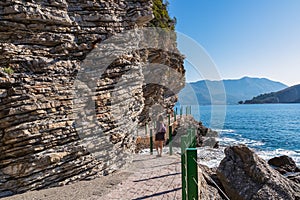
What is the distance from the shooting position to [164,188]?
596 cm

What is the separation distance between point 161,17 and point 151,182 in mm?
22647

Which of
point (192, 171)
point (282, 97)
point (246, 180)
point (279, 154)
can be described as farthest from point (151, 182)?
point (282, 97)

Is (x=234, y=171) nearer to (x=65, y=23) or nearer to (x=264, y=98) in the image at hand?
(x=65, y=23)

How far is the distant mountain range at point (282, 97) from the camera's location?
556 ft

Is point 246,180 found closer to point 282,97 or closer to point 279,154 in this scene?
point 279,154

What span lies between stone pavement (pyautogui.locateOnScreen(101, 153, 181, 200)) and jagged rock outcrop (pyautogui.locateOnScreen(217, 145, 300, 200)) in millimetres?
1769

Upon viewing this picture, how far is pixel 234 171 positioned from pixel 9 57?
7.58 metres

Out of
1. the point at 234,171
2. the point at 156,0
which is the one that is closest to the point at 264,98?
the point at 156,0

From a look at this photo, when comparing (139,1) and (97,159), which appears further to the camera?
(139,1)

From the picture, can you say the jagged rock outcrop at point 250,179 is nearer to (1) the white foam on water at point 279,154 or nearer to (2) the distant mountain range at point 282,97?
(1) the white foam on water at point 279,154

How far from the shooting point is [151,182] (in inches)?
257

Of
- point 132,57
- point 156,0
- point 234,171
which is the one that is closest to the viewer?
point 234,171

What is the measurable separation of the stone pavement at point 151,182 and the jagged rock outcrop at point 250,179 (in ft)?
5.80

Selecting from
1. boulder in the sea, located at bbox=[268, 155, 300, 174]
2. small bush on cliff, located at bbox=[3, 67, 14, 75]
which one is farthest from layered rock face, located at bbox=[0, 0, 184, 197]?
boulder in the sea, located at bbox=[268, 155, 300, 174]
